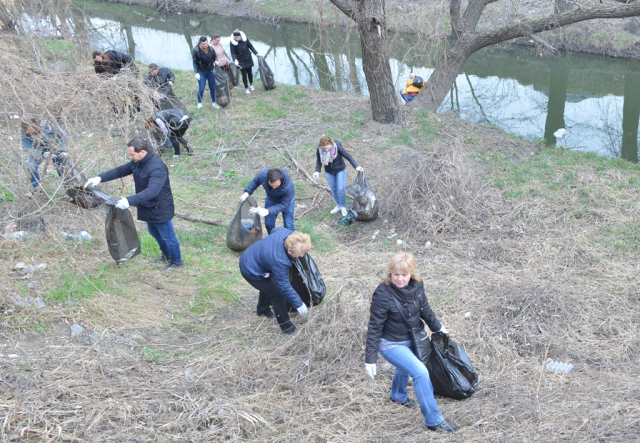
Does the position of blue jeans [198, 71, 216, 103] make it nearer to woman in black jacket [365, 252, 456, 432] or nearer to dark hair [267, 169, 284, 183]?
dark hair [267, 169, 284, 183]

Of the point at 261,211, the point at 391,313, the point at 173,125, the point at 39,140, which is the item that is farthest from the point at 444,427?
the point at 173,125

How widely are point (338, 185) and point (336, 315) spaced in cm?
300

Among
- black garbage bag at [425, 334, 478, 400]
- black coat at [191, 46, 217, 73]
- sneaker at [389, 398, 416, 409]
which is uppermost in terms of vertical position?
black coat at [191, 46, 217, 73]

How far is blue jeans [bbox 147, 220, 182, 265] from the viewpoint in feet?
18.0

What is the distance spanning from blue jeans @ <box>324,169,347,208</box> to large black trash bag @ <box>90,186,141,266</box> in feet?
8.83

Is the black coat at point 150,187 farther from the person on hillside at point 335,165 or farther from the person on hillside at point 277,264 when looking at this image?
the person on hillside at point 335,165

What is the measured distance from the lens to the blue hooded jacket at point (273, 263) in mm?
4184

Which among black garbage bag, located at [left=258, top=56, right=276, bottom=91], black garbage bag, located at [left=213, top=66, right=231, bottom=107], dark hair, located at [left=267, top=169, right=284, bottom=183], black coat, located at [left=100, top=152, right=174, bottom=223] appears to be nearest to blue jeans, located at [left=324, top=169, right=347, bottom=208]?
dark hair, located at [left=267, top=169, right=284, bottom=183]

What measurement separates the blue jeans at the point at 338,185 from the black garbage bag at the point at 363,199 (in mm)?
119

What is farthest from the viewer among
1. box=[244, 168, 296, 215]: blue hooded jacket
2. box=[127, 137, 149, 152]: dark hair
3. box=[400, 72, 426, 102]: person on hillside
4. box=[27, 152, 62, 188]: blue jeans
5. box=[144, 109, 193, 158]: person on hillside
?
box=[400, 72, 426, 102]: person on hillside

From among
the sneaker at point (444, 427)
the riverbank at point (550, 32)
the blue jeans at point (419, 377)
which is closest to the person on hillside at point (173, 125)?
the blue jeans at point (419, 377)

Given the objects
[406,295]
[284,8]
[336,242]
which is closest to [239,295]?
[336,242]

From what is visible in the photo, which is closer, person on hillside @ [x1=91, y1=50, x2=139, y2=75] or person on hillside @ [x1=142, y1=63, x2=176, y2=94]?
person on hillside @ [x1=91, y1=50, x2=139, y2=75]

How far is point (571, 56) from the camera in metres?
16.9
